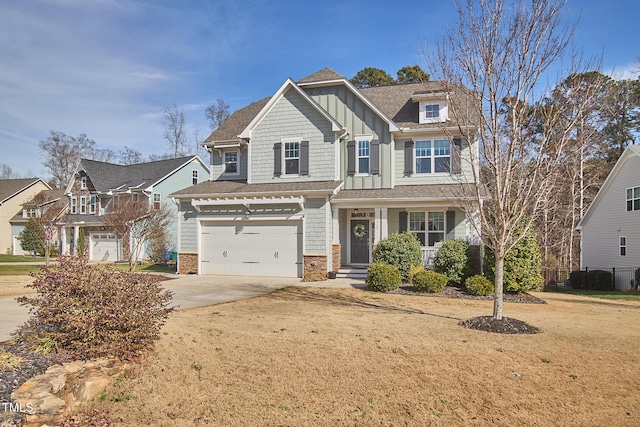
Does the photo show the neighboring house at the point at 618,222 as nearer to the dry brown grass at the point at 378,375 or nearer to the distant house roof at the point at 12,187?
the dry brown grass at the point at 378,375

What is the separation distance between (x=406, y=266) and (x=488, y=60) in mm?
8600

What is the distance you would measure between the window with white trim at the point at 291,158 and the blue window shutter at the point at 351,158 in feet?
7.35

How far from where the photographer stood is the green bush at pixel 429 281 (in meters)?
13.4

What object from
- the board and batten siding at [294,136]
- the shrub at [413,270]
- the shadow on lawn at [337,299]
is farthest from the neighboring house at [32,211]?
the shrub at [413,270]

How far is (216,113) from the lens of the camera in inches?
1759

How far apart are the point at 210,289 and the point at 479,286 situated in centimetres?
879

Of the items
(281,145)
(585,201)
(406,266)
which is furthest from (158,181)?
(585,201)

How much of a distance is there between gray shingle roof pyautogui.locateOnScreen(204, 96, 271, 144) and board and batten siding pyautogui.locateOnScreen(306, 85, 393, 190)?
4.53 m

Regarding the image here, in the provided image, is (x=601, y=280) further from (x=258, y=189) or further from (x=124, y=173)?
(x=124, y=173)

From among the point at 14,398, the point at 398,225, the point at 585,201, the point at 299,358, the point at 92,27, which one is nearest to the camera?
the point at 14,398

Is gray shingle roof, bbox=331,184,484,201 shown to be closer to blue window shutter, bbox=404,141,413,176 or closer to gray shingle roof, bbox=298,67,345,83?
blue window shutter, bbox=404,141,413,176

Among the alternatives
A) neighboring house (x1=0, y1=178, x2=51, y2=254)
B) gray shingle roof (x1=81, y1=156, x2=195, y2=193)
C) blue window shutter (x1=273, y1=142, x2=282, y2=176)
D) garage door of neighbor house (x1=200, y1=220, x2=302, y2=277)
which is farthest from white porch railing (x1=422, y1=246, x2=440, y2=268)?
neighboring house (x1=0, y1=178, x2=51, y2=254)

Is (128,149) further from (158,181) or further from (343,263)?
(343,263)

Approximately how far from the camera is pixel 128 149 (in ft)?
184
